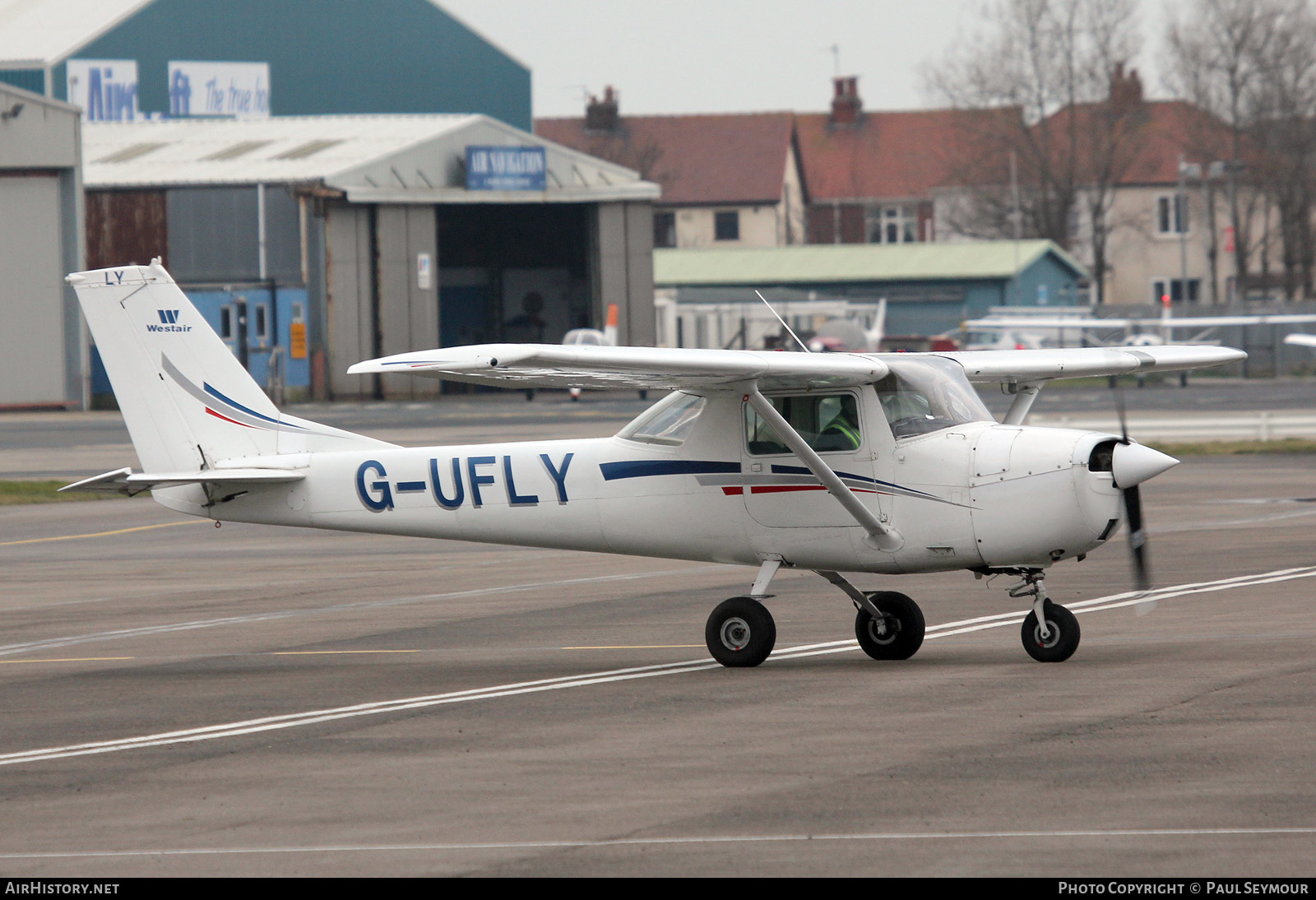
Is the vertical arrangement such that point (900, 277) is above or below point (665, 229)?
below

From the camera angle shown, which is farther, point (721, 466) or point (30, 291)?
point (30, 291)

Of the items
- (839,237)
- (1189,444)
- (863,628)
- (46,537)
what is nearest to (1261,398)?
(1189,444)

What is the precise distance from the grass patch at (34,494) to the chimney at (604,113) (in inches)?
2832

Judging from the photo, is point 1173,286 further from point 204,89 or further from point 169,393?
point 169,393

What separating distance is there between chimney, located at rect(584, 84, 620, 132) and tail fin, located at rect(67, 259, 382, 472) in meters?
85.9

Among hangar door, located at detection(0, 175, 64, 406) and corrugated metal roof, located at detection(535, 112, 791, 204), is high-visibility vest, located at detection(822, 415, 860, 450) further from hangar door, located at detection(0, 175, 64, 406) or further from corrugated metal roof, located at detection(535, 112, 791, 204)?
corrugated metal roof, located at detection(535, 112, 791, 204)

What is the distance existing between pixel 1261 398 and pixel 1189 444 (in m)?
15.0

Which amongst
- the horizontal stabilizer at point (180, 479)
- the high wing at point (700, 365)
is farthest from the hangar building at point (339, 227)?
the high wing at point (700, 365)

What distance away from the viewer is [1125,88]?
278 feet

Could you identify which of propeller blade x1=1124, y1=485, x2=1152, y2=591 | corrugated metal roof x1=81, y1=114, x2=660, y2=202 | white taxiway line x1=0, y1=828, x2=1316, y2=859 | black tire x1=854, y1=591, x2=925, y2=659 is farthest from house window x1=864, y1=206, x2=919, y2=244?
white taxiway line x1=0, y1=828, x2=1316, y2=859

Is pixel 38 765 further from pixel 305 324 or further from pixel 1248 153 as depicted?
pixel 1248 153

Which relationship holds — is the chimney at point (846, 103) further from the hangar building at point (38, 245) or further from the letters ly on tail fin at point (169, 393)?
the letters ly on tail fin at point (169, 393)

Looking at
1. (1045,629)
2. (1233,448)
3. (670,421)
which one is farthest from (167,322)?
(1233,448)

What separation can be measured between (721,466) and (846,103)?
9080cm
